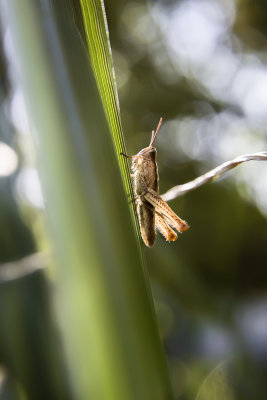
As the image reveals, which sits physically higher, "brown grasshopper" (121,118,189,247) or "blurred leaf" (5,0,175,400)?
"blurred leaf" (5,0,175,400)

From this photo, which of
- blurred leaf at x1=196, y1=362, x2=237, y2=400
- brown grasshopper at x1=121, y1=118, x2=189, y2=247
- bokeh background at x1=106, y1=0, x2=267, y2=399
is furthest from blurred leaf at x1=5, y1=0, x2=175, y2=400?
bokeh background at x1=106, y1=0, x2=267, y2=399

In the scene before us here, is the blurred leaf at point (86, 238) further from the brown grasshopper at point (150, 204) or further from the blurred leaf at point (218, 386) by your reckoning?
the blurred leaf at point (218, 386)

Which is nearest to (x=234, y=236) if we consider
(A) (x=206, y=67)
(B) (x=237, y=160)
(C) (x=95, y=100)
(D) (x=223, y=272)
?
(D) (x=223, y=272)

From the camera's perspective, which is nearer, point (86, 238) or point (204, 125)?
point (86, 238)

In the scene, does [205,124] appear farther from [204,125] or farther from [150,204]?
[150,204]

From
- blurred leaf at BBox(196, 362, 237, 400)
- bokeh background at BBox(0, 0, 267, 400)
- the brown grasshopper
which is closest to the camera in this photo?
the brown grasshopper

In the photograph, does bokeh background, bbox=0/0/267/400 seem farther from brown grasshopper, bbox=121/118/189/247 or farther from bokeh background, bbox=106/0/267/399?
brown grasshopper, bbox=121/118/189/247

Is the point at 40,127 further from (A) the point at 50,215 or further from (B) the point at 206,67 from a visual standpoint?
(B) the point at 206,67

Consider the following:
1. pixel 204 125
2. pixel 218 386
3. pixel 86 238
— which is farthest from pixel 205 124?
pixel 86 238
